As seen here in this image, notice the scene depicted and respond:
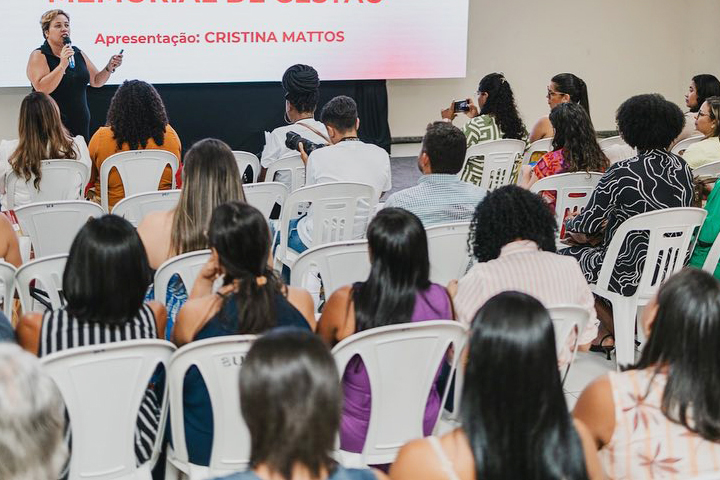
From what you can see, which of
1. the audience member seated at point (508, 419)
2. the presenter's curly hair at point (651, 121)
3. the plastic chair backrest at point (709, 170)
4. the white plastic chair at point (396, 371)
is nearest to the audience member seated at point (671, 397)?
the audience member seated at point (508, 419)

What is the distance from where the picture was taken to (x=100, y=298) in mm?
2314

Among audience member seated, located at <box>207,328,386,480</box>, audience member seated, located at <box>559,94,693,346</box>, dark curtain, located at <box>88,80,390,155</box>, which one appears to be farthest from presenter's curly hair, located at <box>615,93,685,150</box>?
dark curtain, located at <box>88,80,390,155</box>

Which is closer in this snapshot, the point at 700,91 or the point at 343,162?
the point at 343,162

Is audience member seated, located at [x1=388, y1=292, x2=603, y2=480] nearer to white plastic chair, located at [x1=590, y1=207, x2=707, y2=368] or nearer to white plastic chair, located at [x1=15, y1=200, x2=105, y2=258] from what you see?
white plastic chair, located at [x1=590, y1=207, x2=707, y2=368]

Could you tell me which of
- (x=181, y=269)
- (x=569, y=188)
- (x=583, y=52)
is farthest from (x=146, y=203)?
(x=583, y=52)

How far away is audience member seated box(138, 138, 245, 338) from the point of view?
3.27 meters

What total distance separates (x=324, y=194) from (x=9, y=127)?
532cm

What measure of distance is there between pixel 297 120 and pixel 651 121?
86.9 inches

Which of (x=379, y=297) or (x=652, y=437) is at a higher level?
(x=379, y=297)

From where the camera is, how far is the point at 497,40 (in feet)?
30.5

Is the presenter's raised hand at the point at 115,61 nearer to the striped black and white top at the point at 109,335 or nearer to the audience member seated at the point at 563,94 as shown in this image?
the audience member seated at the point at 563,94

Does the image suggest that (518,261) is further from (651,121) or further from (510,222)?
(651,121)

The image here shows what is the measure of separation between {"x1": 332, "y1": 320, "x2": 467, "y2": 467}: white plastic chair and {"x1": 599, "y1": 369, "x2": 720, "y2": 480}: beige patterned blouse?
613 millimetres

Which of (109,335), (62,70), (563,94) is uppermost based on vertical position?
(62,70)
